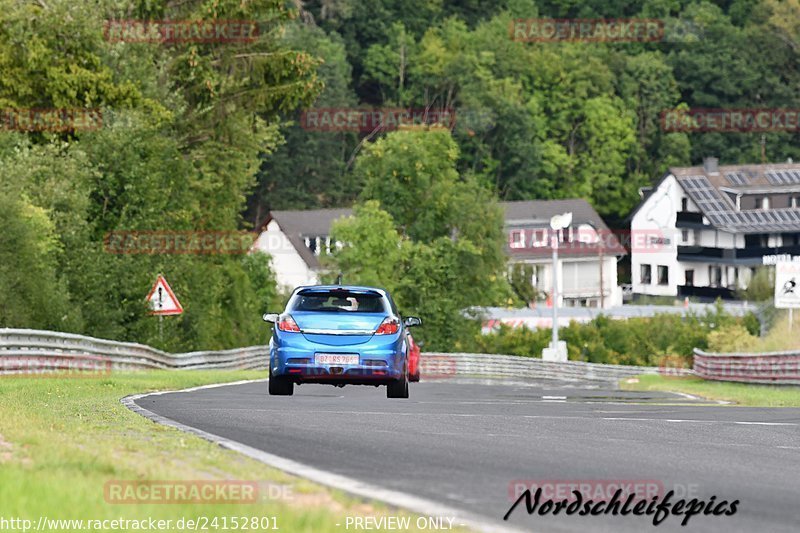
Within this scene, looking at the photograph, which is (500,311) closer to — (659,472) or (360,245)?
(360,245)

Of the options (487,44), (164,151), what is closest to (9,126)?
(164,151)

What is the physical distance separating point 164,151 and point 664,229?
292 ft

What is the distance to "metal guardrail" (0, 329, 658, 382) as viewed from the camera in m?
30.3

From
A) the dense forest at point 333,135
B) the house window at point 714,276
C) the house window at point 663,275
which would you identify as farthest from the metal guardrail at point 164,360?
the house window at point 663,275

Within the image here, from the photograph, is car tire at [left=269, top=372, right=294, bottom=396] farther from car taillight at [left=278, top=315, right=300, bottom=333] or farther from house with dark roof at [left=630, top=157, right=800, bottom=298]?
house with dark roof at [left=630, top=157, right=800, bottom=298]

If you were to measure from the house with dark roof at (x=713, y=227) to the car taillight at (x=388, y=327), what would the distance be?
353 feet

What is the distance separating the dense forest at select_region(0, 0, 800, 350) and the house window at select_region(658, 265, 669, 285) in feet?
39.9

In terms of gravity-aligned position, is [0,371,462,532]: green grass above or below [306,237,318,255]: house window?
below

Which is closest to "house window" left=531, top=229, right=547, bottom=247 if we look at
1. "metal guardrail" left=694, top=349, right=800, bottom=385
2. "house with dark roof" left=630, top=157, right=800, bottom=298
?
"house with dark roof" left=630, top=157, right=800, bottom=298

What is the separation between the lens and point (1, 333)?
29.1 metres

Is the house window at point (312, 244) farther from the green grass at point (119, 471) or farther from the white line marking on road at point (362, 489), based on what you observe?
the white line marking on road at point (362, 489)

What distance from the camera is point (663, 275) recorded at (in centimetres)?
13475

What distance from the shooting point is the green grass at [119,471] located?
9008 millimetres

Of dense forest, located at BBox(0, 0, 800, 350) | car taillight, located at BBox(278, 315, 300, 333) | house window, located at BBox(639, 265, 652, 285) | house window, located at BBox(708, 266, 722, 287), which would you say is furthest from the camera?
house window, located at BBox(639, 265, 652, 285)
